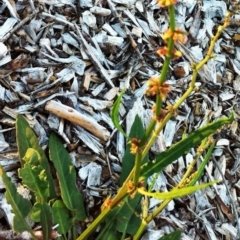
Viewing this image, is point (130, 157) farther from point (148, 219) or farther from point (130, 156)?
point (148, 219)

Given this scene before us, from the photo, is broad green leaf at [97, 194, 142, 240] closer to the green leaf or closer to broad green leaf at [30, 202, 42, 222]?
the green leaf

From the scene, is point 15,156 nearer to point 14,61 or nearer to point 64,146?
point 64,146

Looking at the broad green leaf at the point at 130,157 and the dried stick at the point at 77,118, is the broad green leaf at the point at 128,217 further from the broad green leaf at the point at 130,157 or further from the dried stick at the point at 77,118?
the dried stick at the point at 77,118

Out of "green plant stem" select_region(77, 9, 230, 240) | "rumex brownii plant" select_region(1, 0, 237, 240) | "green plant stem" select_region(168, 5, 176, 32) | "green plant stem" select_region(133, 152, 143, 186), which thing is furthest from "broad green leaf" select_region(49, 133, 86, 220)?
"green plant stem" select_region(168, 5, 176, 32)

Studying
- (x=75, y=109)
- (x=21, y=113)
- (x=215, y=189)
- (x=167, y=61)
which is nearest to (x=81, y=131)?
(x=75, y=109)

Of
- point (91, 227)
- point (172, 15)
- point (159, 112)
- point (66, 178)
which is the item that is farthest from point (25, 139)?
point (172, 15)
